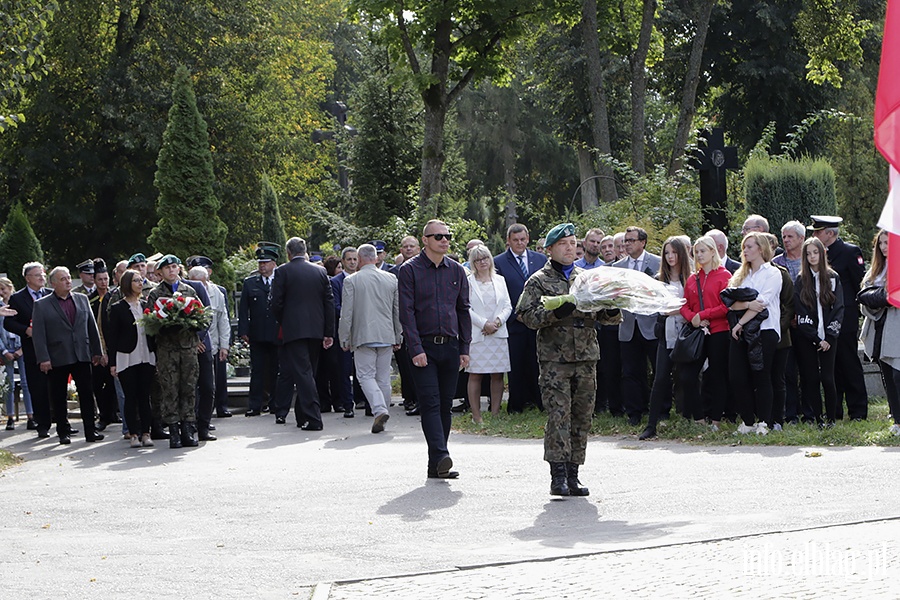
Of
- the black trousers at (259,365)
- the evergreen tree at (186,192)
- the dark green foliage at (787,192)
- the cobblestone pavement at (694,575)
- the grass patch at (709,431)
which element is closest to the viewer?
the cobblestone pavement at (694,575)

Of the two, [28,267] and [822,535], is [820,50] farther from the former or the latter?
[822,535]

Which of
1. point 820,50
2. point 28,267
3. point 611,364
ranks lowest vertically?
point 611,364

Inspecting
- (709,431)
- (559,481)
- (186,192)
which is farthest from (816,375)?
(186,192)

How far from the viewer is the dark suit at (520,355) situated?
15.9 metres

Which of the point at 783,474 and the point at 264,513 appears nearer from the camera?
the point at 264,513

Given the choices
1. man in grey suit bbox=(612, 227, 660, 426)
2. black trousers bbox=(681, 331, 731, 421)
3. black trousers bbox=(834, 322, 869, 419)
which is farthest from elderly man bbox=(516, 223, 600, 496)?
black trousers bbox=(834, 322, 869, 419)

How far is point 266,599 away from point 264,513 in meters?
2.79

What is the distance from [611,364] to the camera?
14.9 metres

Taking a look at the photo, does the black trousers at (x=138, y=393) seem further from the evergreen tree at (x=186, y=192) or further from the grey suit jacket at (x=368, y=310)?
the evergreen tree at (x=186, y=192)

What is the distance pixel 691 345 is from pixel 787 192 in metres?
5.27

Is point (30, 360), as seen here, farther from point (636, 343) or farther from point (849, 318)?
point (849, 318)

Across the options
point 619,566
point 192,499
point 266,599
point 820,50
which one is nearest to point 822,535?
point 619,566

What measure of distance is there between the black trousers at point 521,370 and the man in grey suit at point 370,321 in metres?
1.45

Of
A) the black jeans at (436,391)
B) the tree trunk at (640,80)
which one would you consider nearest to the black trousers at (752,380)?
the black jeans at (436,391)
